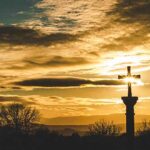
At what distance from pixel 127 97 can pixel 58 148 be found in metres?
28.4

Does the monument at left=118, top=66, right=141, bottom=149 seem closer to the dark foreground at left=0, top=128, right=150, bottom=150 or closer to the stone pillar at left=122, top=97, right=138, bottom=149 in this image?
the stone pillar at left=122, top=97, right=138, bottom=149

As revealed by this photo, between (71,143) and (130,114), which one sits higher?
(71,143)

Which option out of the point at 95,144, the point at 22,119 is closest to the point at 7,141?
the point at 95,144

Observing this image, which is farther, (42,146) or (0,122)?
(0,122)

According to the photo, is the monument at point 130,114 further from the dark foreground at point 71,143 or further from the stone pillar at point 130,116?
the dark foreground at point 71,143

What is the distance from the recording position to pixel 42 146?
6281 cm

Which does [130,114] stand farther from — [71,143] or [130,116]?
[71,143]

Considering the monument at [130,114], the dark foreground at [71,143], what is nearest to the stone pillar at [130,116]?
the monument at [130,114]

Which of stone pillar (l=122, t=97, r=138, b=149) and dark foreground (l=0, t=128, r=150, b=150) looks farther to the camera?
dark foreground (l=0, t=128, r=150, b=150)

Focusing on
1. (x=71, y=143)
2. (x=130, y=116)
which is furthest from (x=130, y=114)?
(x=71, y=143)

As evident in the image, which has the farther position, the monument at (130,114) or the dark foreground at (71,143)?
the dark foreground at (71,143)

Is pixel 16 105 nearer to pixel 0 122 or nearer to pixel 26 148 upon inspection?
pixel 0 122

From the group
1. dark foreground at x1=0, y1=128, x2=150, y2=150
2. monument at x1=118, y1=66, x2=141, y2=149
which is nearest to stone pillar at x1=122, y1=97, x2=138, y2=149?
monument at x1=118, y1=66, x2=141, y2=149

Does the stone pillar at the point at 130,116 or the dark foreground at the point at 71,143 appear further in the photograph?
the dark foreground at the point at 71,143
